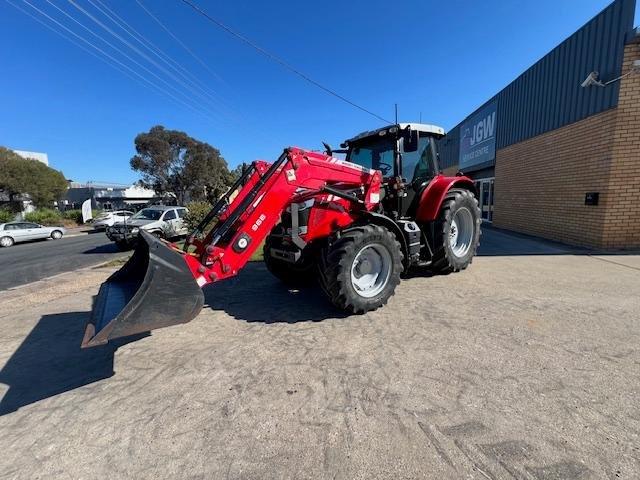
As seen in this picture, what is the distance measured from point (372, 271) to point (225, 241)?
1959 millimetres

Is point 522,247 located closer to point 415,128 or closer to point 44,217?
point 415,128

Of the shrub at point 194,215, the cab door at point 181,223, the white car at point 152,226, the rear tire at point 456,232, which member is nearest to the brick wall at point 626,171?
the rear tire at point 456,232

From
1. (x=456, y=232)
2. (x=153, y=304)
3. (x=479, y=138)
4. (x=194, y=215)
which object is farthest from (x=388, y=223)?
(x=479, y=138)

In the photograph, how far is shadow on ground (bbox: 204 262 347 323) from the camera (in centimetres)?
416

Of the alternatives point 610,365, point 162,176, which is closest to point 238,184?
point 610,365

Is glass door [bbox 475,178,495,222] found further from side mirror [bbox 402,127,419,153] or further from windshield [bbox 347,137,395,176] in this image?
side mirror [bbox 402,127,419,153]

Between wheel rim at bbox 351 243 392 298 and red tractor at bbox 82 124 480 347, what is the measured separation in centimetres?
1

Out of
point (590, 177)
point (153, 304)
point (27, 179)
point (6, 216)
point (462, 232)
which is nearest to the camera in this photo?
point (153, 304)

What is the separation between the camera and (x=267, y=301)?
15.8ft

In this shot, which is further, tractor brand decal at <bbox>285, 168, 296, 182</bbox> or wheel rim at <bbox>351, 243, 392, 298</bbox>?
wheel rim at <bbox>351, 243, 392, 298</bbox>

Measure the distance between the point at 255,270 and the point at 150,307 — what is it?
413cm

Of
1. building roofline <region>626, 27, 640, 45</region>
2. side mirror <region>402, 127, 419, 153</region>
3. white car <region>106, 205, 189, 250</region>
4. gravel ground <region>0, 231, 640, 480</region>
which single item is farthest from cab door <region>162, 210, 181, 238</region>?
building roofline <region>626, 27, 640, 45</region>

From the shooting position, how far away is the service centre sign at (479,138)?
14.4 meters

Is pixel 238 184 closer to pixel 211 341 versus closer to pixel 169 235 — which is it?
pixel 211 341
